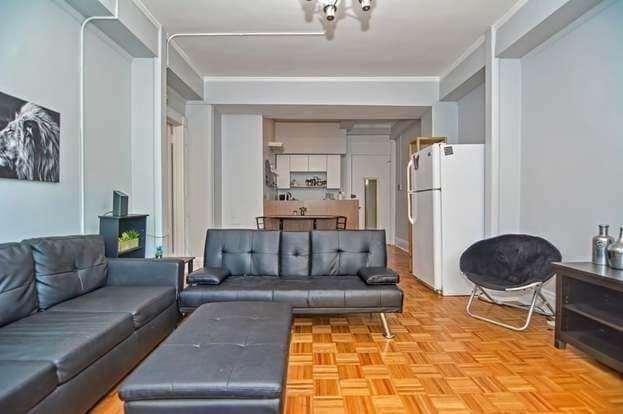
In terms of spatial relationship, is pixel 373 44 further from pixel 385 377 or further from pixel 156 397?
pixel 156 397

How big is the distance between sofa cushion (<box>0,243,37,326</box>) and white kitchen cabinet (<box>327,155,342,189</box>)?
7.49 m

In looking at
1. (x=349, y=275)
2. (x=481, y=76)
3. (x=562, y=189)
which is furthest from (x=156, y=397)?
Answer: (x=481, y=76)

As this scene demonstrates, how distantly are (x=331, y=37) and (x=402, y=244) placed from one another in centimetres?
543

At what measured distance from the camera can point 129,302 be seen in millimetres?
2561

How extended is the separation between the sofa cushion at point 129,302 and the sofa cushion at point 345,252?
4.27 feet

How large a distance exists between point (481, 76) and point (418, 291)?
2.58m

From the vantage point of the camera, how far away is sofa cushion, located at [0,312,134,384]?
172 centimetres

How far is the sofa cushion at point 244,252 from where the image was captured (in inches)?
146

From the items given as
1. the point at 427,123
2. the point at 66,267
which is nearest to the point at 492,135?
the point at 427,123

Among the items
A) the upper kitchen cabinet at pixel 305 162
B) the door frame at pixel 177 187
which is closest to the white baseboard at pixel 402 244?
the upper kitchen cabinet at pixel 305 162

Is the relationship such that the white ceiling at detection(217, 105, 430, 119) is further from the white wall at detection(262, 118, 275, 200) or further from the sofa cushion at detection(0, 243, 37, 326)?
the sofa cushion at detection(0, 243, 37, 326)

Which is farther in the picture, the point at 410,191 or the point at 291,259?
the point at 410,191

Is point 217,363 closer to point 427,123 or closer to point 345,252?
point 345,252

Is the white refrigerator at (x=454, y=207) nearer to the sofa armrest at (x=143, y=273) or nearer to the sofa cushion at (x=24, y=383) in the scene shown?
the sofa armrest at (x=143, y=273)
